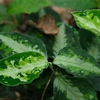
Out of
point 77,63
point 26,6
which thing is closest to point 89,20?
point 77,63

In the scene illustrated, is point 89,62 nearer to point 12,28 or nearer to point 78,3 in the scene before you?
point 78,3

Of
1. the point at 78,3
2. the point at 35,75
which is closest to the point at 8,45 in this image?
the point at 35,75

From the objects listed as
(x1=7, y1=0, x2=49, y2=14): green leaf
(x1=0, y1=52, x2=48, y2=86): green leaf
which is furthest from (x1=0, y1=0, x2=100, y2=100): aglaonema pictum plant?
(x1=7, y1=0, x2=49, y2=14): green leaf

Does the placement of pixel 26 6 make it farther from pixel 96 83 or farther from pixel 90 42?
pixel 96 83

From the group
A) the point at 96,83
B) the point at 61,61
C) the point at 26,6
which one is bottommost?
the point at 96,83

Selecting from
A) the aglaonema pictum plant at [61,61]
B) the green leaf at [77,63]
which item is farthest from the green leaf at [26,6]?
the green leaf at [77,63]

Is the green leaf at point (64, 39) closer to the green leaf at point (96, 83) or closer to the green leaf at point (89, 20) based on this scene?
the green leaf at point (96, 83)
